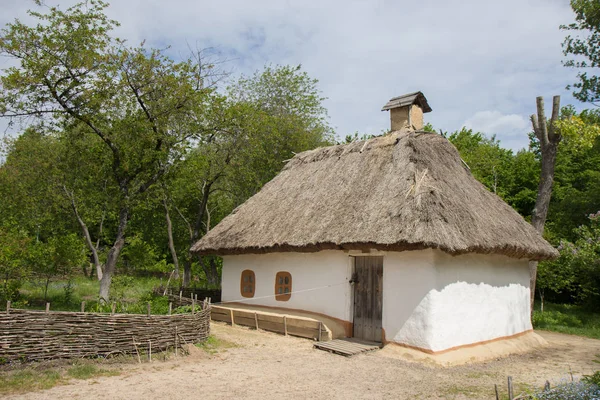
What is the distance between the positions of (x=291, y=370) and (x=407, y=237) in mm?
3537

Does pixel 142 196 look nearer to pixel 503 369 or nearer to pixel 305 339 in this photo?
pixel 305 339

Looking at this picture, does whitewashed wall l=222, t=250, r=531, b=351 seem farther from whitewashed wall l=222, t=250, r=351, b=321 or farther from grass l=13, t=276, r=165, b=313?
grass l=13, t=276, r=165, b=313

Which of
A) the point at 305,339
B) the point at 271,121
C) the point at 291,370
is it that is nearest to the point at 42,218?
the point at 271,121

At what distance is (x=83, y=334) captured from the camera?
316 inches

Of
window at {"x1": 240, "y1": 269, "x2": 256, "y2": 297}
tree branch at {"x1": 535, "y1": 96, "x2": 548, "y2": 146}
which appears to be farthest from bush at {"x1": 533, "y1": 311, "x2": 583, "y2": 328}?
window at {"x1": 240, "y1": 269, "x2": 256, "y2": 297}

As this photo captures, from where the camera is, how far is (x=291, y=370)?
337 inches

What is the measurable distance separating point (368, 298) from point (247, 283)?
473cm

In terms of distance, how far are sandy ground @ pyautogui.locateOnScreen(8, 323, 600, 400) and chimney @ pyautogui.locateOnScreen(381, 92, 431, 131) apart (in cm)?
793

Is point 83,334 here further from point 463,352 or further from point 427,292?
point 463,352

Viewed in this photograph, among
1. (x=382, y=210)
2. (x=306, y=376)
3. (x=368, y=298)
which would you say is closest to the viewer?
(x=306, y=376)

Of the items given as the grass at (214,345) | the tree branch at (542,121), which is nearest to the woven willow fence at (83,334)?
the grass at (214,345)

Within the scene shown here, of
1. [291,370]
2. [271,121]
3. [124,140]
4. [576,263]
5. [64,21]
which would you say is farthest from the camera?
[271,121]

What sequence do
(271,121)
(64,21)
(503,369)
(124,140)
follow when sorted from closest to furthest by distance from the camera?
(503,369) → (64,21) → (124,140) → (271,121)

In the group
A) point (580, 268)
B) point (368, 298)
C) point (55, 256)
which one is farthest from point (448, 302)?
point (55, 256)
